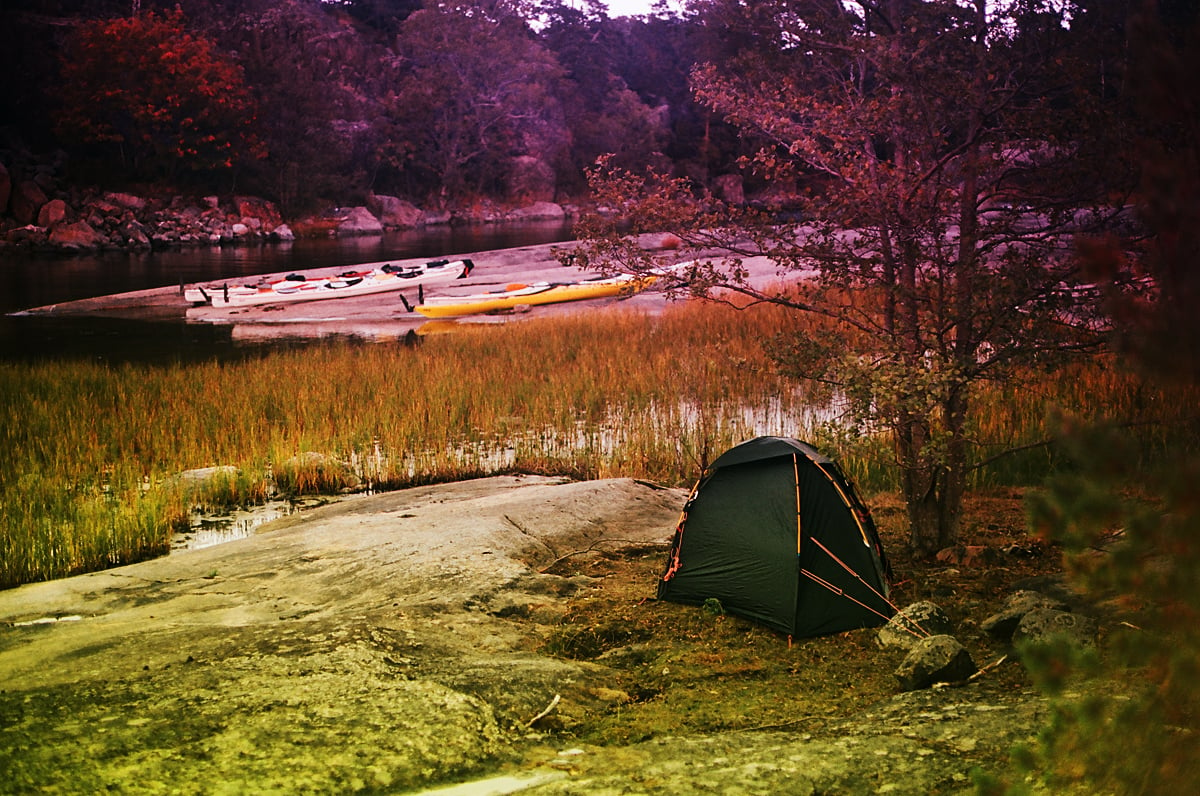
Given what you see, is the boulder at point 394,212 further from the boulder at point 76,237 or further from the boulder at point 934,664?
the boulder at point 934,664

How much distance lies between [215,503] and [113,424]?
3.38 meters

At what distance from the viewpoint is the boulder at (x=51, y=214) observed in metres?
44.8

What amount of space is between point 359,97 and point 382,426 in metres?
53.2

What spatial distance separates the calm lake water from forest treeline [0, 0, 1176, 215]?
6634 mm

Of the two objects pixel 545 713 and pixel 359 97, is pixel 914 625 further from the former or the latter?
pixel 359 97

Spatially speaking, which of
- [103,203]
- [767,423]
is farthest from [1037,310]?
[103,203]

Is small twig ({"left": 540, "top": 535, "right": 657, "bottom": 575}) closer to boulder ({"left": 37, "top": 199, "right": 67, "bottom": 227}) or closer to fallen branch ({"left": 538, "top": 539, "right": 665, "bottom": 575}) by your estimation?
fallen branch ({"left": 538, "top": 539, "right": 665, "bottom": 575})

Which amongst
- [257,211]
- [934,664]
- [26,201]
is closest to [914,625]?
[934,664]

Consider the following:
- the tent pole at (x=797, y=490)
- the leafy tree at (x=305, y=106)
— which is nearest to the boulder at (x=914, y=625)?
the tent pole at (x=797, y=490)

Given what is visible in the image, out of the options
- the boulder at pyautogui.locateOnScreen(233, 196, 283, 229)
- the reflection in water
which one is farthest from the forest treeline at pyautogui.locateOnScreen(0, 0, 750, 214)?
the reflection in water

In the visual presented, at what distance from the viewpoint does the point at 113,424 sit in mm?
12586

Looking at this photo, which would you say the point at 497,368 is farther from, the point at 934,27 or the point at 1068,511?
the point at 1068,511

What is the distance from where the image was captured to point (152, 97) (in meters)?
47.7

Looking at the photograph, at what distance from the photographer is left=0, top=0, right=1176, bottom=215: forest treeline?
4812 centimetres
